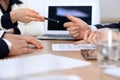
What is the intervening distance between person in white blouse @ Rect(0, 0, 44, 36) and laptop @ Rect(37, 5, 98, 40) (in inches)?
3.4

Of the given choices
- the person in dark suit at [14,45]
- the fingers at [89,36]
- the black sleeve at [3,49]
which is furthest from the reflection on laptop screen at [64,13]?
the black sleeve at [3,49]

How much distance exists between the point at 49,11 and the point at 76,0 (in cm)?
31

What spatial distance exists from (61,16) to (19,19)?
30 centimetres

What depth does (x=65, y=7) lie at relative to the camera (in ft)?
5.57

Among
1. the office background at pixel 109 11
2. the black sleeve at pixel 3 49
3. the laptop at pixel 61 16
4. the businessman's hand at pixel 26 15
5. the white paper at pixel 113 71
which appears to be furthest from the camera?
the office background at pixel 109 11

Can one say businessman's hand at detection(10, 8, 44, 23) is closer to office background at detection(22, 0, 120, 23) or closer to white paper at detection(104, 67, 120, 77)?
white paper at detection(104, 67, 120, 77)

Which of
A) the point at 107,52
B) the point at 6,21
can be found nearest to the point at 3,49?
the point at 107,52

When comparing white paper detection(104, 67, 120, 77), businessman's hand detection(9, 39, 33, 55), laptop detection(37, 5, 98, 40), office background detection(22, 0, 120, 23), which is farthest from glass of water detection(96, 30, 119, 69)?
office background detection(22, 0, 120, 23)

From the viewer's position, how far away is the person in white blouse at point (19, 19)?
4.80 feet

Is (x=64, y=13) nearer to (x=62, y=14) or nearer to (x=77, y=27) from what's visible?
(x=62, y=14)

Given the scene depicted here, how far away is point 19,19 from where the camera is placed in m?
1.62

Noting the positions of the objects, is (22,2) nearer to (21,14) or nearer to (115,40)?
(21,14)

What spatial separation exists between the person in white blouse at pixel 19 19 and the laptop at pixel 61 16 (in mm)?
86

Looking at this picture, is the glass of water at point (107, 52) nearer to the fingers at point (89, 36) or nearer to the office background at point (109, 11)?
the fingers at point (89, 36)
